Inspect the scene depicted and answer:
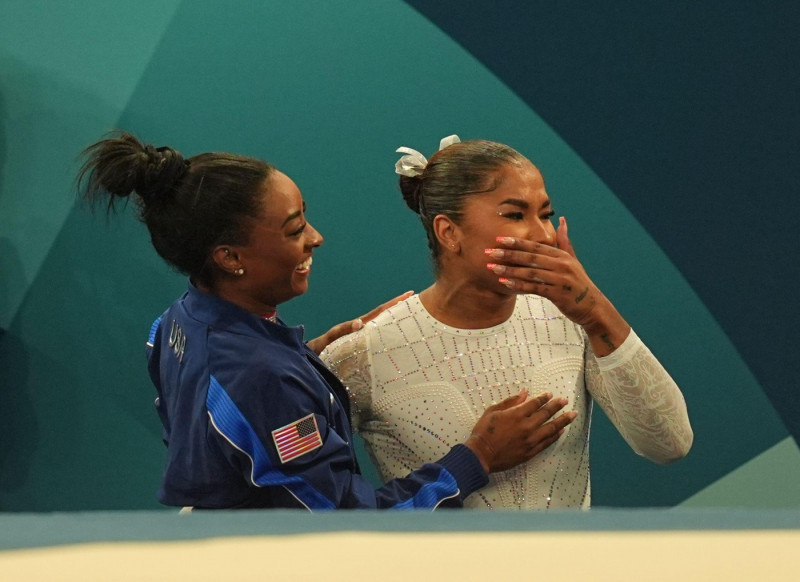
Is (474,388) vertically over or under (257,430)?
over

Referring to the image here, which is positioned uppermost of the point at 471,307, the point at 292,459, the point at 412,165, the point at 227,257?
the point at 412,165

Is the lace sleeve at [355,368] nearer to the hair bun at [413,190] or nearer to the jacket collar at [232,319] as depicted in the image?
the jacket collar at [232,319]

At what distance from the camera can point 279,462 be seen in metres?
1.40

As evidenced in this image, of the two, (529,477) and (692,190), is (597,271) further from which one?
(529,477)

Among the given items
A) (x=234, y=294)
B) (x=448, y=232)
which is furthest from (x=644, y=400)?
(x=234, y=294)

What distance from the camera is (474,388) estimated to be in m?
1.72

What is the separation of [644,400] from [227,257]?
0.70m

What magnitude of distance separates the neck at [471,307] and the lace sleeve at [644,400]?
0.19m

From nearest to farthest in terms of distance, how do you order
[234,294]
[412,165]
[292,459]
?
[292,459] → [234,294] → [412,165]

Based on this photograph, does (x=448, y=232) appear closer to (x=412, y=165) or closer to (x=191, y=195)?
(x=412, y=165)

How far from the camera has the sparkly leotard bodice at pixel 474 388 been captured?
1.70m

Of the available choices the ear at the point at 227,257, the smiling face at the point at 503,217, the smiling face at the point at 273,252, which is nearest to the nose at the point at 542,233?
the smiling face at the point at 503,217

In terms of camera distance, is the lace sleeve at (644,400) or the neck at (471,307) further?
the neck at (471,307)

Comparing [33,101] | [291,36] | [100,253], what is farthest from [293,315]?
[33,101]
